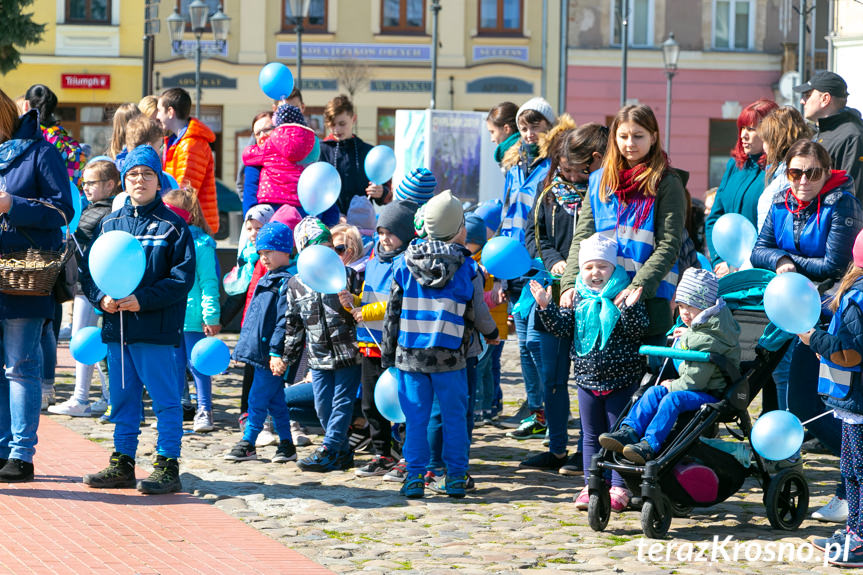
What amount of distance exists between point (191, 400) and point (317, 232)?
8.87ft

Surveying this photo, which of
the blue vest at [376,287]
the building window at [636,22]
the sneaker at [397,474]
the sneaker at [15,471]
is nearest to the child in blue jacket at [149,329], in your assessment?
the sneaker at [15,471]

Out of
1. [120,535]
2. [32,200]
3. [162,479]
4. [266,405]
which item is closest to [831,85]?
[266,405]

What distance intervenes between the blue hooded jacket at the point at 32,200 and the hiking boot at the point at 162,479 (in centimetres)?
103

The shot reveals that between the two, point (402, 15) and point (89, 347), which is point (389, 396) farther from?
point (402, 15)

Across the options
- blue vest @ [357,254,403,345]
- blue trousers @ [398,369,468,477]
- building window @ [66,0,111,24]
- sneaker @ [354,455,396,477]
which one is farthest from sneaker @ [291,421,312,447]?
building window @ [66,0,111,24]

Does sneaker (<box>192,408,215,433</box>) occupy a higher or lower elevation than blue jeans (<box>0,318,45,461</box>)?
lower

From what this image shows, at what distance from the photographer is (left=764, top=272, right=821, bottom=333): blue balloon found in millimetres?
5898

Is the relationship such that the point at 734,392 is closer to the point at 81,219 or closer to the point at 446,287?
the point at 446,287

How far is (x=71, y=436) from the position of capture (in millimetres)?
8664

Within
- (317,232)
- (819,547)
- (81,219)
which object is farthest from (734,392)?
(81,219)

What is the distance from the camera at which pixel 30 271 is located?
6.98m

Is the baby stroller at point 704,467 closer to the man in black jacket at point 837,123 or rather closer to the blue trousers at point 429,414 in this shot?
the blue trousers at point 429,414

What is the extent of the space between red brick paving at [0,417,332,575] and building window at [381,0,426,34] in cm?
3037

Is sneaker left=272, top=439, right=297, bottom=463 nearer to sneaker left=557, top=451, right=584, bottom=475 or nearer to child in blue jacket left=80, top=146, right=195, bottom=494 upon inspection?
child in blue jacket left=80, top=146, right=195, bottom=494
